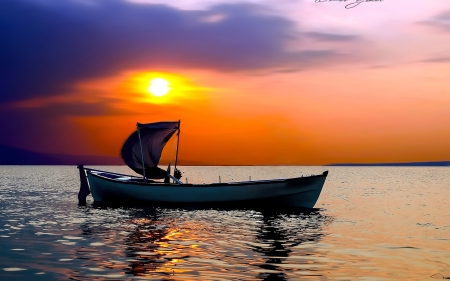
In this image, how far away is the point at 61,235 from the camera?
85.9ft

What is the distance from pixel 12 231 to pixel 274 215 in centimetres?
1727

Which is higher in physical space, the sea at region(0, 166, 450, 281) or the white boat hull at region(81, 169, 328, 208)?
the white boat hull at region(81, 169, 328, 208)

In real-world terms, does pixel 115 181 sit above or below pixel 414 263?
above

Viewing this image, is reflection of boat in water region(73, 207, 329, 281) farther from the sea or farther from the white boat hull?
the white boat hull

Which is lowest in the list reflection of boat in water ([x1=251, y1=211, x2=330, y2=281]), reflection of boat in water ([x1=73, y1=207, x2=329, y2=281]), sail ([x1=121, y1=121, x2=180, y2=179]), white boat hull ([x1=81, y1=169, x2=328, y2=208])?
reflection of boat in water ([x1=251, y1=211, x2=330, y2=281])

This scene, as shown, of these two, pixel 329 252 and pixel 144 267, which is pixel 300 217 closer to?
pixel 329 252

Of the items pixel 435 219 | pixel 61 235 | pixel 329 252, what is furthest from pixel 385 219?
pixel 61 235

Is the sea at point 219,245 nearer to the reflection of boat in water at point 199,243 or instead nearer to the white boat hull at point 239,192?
the reflection of boat in water at point 199,243

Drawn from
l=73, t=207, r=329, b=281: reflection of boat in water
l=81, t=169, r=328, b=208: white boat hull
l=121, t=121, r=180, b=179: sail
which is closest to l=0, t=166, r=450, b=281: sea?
l=73, t=207, r=329, b=281: reflection of boat in water

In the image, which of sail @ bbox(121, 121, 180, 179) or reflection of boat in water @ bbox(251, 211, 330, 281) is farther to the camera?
sail @ bbox(121, 121, 180, 179)

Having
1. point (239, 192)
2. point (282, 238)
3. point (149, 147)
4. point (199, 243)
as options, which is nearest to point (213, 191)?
point (239, 192)

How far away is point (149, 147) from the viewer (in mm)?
44188

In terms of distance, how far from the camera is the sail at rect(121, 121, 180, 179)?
43719mm

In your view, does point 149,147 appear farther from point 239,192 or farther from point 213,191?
point 239,192
